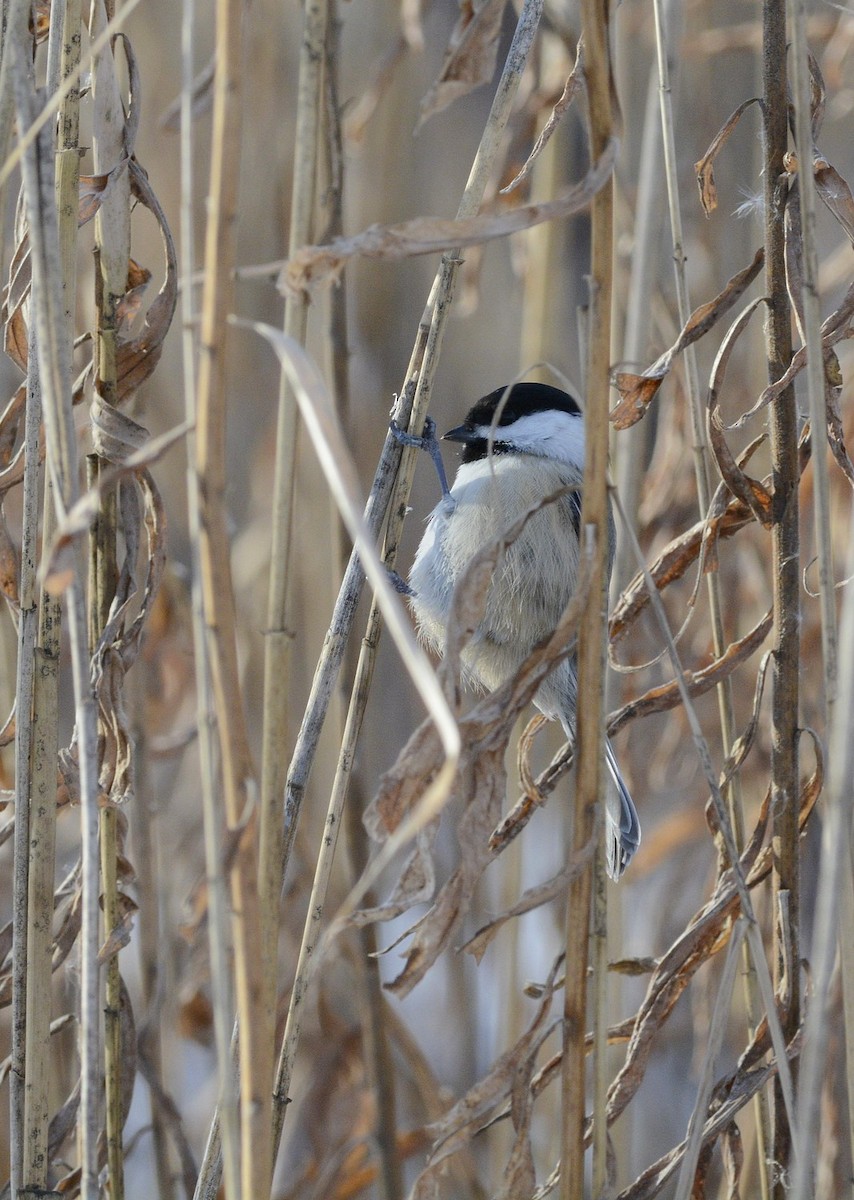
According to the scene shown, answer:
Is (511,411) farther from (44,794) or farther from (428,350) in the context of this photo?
(44,794)

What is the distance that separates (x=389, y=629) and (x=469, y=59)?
632mm

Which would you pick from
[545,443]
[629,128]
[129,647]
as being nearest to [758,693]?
[129,647]

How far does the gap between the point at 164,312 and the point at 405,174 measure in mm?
1356

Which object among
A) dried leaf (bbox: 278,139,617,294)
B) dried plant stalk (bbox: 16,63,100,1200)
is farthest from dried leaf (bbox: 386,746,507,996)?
dried leaf (bbox: 278,139,617,294)

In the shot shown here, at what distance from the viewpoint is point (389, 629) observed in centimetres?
124

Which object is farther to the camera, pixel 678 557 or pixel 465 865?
pixel 678 557

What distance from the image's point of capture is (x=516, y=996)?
1.72m

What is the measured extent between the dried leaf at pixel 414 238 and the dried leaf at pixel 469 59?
122mm

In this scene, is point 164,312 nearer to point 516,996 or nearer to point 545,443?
point 545,443

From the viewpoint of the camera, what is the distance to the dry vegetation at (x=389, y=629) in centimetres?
69

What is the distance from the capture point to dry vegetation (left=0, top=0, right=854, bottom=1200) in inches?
27.2

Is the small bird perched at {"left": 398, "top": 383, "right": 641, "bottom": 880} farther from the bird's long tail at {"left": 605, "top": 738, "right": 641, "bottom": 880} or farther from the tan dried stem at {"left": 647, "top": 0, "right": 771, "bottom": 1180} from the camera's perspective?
the tan dried stem at {"left": 647, "top": 0, "right": 771, "bottom": 1180}

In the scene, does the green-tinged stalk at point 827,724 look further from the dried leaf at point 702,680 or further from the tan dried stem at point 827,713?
the dried leaf at point 702,680

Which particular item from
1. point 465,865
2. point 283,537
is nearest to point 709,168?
point 283,537
